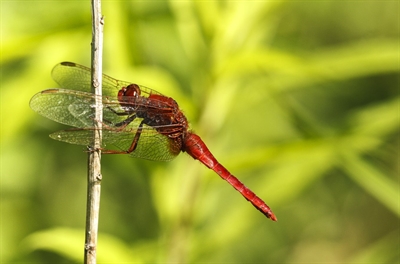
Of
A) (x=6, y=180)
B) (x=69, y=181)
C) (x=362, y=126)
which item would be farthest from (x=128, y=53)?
(x=69, y=181)

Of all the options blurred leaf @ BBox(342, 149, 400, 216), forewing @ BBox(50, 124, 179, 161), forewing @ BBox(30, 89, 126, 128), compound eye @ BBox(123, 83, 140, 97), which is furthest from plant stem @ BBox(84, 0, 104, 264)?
blurred leaf @ BBox(342, 149, 400, 216)

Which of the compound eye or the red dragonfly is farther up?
the compound eye

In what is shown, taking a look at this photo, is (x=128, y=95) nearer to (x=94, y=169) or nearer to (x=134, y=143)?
(x=134, y=143)

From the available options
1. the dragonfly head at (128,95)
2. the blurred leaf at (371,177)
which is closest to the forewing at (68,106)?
the dragonfly head at (128,95)

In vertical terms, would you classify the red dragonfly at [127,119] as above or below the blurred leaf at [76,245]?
above

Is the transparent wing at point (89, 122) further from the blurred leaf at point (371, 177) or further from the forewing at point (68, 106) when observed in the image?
the blurred leaf at point (371, 177)

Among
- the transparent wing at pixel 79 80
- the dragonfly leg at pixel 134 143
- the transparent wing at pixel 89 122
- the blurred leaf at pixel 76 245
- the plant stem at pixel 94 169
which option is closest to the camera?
the plant stem at pixel 94 169

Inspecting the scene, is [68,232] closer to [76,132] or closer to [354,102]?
[76,132]

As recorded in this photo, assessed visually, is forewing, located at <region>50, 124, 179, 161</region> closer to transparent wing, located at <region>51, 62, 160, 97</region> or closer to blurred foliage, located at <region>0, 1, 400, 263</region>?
blurred foliage, located at <region>0, 1, 400, 263</region>
